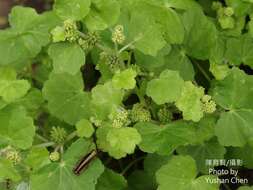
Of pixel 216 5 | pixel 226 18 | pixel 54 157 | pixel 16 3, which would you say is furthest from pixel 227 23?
pixel 16 3

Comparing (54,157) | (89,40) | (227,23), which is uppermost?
(89,40)

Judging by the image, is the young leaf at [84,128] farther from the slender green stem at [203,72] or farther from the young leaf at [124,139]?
the slender green stem at [203,72]

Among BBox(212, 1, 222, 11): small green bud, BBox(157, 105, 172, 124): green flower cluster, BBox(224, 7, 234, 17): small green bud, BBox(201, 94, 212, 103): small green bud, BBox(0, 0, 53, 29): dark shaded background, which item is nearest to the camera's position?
BBox(201, 94, 212, 103): small green bud

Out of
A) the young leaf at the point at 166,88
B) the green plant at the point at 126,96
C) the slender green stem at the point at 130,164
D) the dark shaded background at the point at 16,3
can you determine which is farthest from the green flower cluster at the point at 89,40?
the dark shaded background at the point at 16,3

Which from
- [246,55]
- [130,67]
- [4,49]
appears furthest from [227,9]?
[4,49]

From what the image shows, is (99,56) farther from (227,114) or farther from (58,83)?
(227,114)

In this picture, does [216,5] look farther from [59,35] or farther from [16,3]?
[16,3]

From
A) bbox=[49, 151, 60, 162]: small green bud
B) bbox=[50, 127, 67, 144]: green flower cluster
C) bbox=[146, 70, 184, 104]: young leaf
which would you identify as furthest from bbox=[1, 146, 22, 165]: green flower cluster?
bbox=[146, 70, 184, 104]: young leaf

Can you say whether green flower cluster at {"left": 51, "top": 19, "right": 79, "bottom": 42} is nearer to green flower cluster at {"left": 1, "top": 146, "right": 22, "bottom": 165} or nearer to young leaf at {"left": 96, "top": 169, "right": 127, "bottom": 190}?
green flower cluster at {"left": 1, "top": 146, "right": 22, "bottom": 165}
